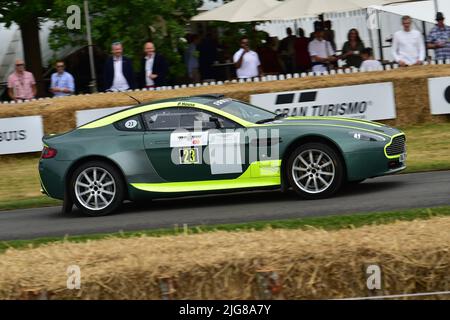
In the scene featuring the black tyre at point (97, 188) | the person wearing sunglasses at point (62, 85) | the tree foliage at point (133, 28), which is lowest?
the black tyre at point (97, 188)

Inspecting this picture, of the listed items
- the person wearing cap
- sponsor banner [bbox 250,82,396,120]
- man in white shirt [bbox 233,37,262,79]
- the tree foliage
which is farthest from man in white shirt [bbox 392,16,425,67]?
the tree foliage

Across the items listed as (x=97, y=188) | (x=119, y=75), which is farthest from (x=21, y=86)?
(x=97, y=188)

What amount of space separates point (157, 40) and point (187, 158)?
33.4 feet

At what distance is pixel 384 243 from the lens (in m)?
7.47

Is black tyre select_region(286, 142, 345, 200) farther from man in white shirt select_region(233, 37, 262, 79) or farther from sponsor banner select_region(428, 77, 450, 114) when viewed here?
man in white shirt select_region(233, 37, 262, 79)

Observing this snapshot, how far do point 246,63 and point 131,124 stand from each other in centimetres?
733

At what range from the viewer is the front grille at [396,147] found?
1254 centimetres

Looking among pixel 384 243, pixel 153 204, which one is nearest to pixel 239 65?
pixel 153 204

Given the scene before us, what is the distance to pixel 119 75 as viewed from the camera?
19484 millimetres

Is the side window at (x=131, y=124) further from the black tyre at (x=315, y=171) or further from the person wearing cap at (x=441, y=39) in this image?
the person wearing cap at (x=441, y=39)

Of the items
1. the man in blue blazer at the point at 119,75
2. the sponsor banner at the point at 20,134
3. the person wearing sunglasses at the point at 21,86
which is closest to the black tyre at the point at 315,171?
the man in blue blazer at the point at 119,75

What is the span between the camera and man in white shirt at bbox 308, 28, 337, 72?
21.0m

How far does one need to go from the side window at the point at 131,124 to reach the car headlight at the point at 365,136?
2.69 m

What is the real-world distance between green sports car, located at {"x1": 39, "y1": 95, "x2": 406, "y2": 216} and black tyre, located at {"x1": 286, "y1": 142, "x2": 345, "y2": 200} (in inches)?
0.5
